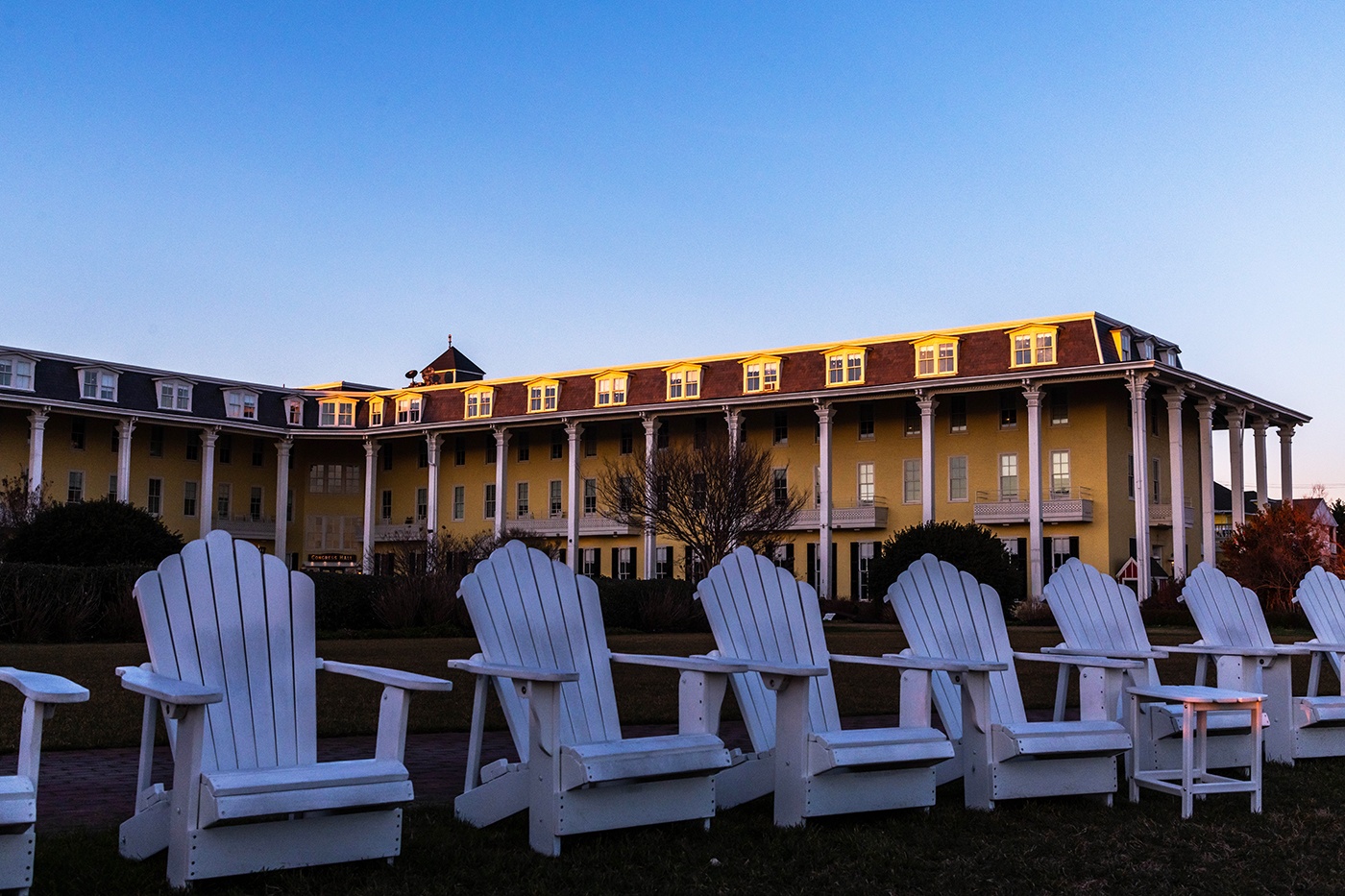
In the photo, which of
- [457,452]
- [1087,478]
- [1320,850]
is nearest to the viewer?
[1320,850]

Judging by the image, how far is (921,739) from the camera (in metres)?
5.29

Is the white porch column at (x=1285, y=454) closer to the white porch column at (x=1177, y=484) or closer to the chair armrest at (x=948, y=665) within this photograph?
the white porch column at (x=1177, y=484)

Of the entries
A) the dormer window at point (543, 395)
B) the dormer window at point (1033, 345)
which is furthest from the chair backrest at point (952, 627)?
the dormer window at point (543, 395)

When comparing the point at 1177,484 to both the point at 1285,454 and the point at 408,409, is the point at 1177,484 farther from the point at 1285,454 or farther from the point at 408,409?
the point at 408,409

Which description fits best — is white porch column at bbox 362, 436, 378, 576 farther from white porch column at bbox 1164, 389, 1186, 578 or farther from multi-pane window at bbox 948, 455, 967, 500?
white porch column at bbox 1164, 389, 1186, 578

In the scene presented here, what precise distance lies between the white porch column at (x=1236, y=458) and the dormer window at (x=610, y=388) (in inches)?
785

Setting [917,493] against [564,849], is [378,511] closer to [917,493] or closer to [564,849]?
[917,493]

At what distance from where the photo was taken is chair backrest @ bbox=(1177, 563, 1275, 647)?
7605 mm

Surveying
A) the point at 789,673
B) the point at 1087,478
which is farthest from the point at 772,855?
the point at 1087,478

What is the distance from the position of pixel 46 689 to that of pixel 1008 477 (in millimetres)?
37680

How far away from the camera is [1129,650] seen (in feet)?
22.6

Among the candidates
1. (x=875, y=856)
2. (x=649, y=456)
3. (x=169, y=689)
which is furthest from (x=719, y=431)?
(x=169, y=689)

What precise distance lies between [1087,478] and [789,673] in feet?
115

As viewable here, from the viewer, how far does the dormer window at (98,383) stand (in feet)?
144
